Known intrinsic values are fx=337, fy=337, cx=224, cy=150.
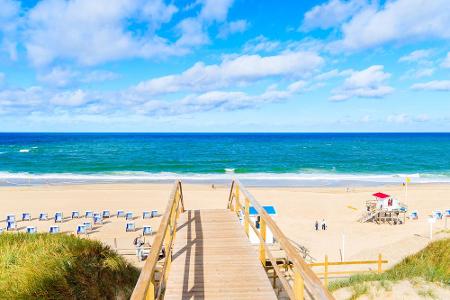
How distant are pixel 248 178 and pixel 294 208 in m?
17.6

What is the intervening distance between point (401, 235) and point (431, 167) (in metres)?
46.7

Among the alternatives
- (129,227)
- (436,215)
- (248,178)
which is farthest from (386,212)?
(248,178)

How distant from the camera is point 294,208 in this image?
1008 inches

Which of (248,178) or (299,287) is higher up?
(299,287)

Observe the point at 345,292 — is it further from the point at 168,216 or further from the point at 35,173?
the point at 35,173

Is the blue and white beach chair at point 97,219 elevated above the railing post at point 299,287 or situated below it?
below

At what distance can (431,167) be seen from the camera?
5734 cm

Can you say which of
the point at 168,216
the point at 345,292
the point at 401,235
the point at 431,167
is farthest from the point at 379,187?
the point at 168,216

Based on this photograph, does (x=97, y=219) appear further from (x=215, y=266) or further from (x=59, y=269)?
(x=215, y=266)

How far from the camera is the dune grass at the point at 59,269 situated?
4.78 m

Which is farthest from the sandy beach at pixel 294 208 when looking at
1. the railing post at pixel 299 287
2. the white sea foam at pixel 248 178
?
the railing post at pixel 299 287

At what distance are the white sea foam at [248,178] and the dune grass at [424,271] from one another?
2793cm

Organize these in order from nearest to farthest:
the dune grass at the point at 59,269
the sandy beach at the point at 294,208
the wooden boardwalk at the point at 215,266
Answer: the wooden boardwalk at the point at 215,266, the dune grass at the point at 59,269, the sandy beach at the point at 294,208

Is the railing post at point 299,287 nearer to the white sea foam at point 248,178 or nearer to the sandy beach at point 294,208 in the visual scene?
the sandy beach at point 294,208
